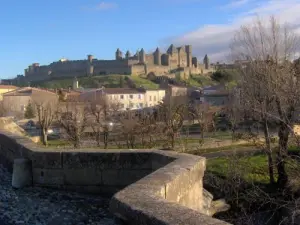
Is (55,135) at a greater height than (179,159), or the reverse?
(179,159)

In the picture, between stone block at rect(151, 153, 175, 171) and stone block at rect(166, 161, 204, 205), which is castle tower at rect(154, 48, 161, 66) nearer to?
stone block at rect(151, 153, 175, 171)

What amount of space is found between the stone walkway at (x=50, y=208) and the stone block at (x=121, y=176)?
31 cm

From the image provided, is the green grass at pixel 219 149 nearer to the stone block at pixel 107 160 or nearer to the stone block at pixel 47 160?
the stone block at pixel 47 160

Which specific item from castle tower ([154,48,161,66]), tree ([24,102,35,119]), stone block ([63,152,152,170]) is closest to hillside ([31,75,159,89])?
castle tower ([154,48,161,66])

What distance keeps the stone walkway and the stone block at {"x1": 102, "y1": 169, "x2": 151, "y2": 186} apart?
313 mm

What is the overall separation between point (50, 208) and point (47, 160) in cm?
126

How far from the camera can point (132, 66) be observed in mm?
125000

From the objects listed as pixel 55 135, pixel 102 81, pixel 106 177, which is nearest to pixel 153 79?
pixel 102 81

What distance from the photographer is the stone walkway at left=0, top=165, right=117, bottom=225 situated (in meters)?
5.71

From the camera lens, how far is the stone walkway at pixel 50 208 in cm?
571

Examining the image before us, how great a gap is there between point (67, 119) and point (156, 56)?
11124cm

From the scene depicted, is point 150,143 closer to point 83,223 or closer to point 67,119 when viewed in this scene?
point 67,119

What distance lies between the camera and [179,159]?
240 inches

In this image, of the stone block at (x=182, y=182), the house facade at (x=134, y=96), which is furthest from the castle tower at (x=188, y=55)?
Answer: the stone block at (x=182, y=182)
